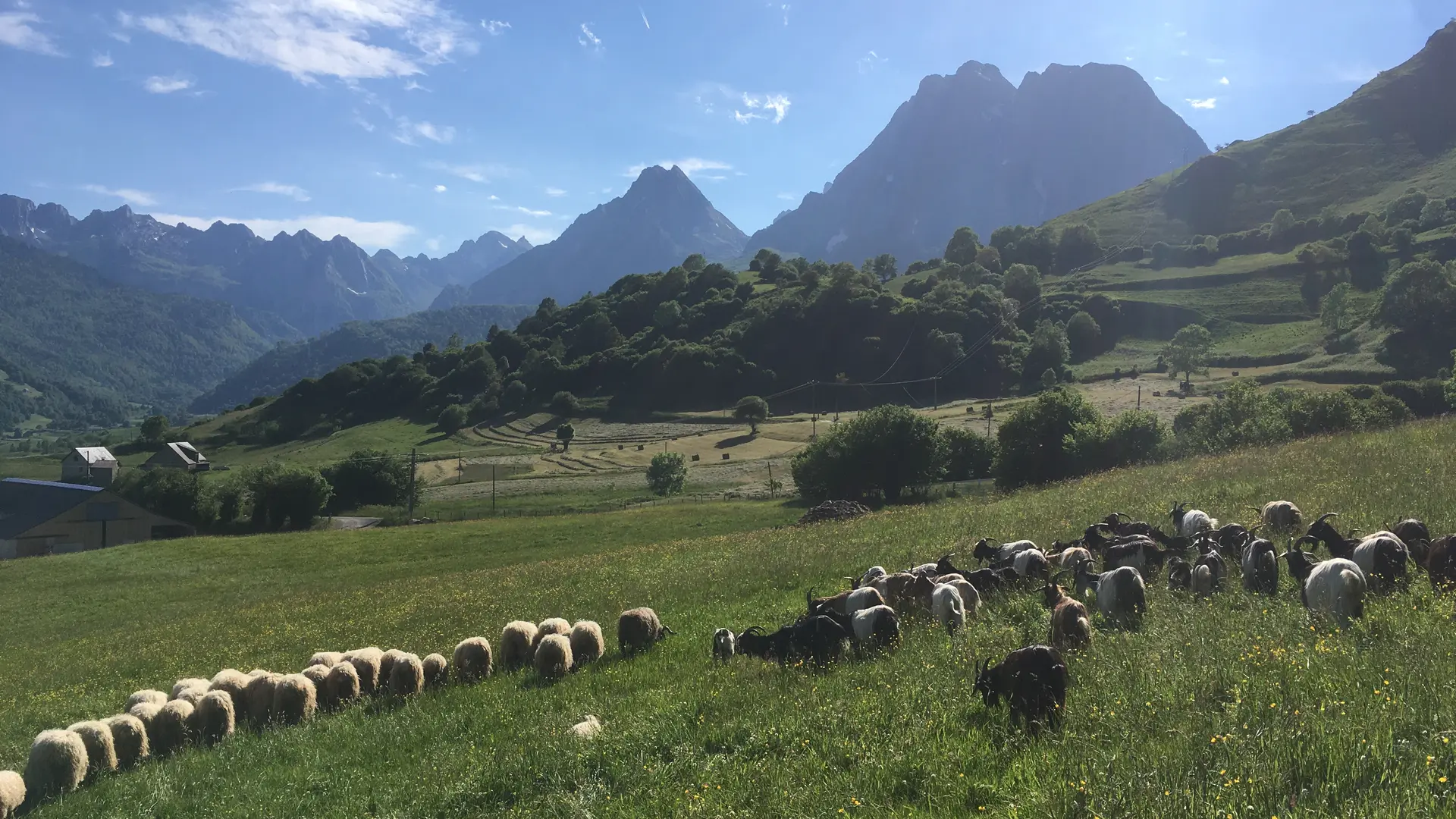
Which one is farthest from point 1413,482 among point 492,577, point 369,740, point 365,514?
point 365,514

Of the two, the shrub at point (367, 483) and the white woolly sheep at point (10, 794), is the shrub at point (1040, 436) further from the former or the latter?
the shrub at point (367, 483)

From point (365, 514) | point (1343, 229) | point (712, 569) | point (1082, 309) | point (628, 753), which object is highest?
point (1343, 229)

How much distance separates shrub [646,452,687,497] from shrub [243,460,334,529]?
113 ft

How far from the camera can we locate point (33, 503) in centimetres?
8281

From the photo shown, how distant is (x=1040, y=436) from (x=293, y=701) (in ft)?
167

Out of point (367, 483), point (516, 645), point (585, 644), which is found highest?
point (585, 644)

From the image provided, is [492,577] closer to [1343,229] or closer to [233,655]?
[233,655]

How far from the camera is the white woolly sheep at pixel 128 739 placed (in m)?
12.9

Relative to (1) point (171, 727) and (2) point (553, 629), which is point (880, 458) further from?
(1) point (171, 727)

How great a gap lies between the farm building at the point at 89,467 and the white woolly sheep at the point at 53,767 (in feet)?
389

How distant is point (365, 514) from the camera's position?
85750 millimetres

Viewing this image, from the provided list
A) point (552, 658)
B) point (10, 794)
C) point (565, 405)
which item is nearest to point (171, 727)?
point (10, 794)

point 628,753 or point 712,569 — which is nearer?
point 628,753

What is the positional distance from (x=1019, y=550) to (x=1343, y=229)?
198 m
